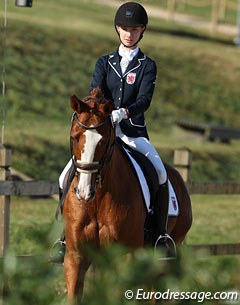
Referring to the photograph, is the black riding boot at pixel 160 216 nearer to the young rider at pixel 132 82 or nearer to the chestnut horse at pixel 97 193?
the young rider at pixel 132 82

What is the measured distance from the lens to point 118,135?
7.54 metres

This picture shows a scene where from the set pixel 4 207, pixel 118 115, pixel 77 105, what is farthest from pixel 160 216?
pixel 4 207

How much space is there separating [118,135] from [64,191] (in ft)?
2.70

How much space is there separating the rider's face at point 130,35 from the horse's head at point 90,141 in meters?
0.94

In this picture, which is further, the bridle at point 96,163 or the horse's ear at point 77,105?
the horse's ear at point 77,105

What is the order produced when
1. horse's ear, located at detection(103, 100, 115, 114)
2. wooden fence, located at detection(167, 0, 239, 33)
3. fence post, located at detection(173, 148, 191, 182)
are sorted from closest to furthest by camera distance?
horse's ear, located at detection(103, 100, 115, 114), fence post, located at detection(173, 148, 191, 182), wooden fence, located at detection(167, 0, 239, 33)

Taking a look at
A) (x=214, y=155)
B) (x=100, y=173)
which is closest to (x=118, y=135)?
(x=100, y=173)

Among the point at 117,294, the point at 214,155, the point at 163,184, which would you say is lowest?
the point at 214,155

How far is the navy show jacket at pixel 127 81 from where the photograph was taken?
24.3 feet

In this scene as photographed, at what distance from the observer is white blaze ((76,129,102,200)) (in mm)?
6355

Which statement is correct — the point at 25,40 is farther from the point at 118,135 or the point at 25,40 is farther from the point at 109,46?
the point at 118,135

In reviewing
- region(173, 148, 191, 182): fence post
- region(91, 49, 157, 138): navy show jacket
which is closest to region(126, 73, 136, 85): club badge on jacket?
region(91, 49, 157, 138): navy show jacket

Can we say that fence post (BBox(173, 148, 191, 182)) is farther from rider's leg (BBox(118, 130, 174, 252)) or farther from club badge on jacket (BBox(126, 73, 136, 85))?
club badge on jacket (BBox(126, 73, 136, 85))
